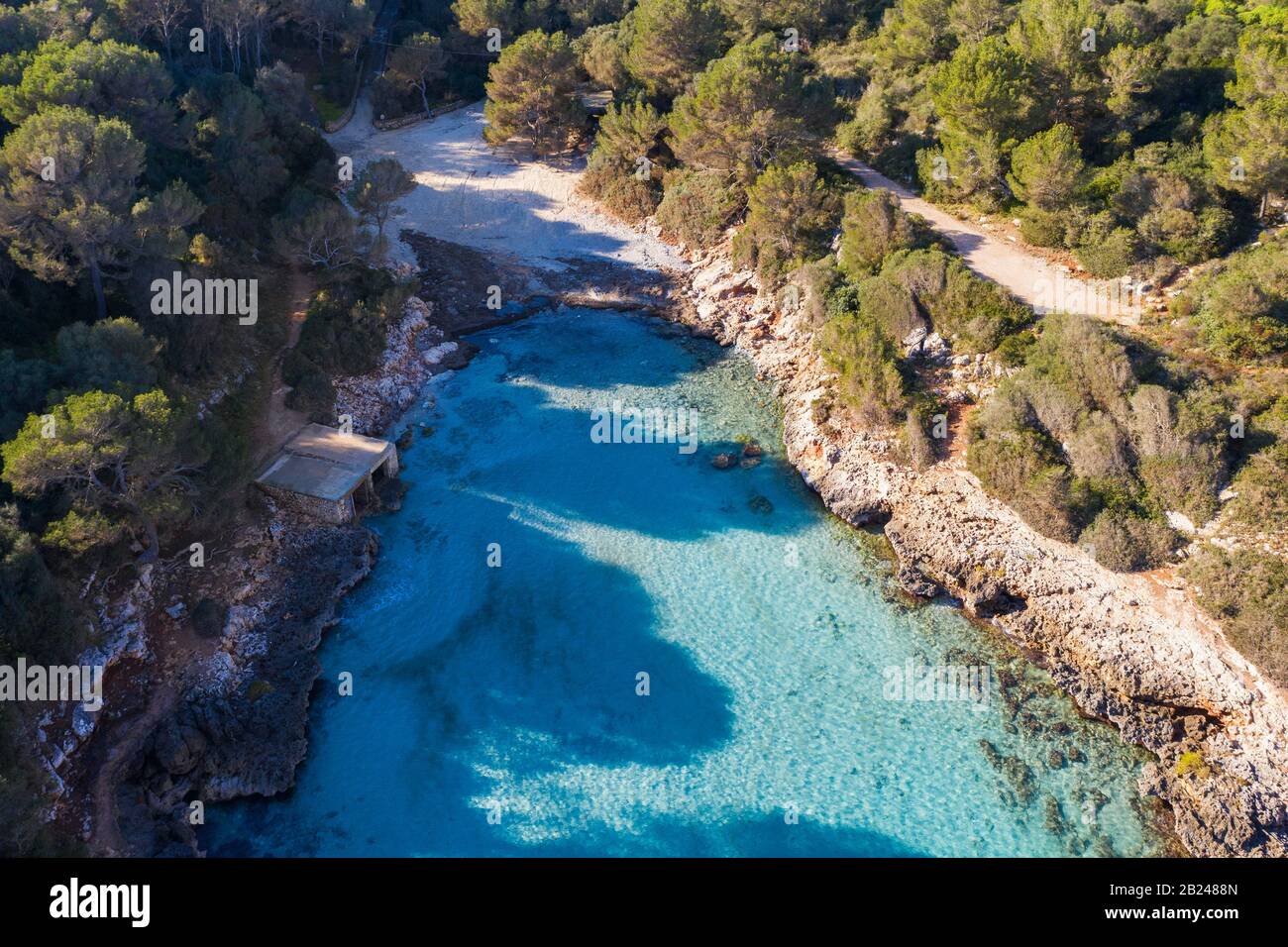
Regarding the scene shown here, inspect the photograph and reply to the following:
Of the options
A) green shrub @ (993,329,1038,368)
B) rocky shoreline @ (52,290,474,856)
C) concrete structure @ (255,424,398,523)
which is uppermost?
green shrub @ (993,329,1038,368)

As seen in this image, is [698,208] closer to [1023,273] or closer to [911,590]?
[1023,273]

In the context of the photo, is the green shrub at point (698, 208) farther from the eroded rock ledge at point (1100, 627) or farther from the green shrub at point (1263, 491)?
the green shrub at point (1263, 491)

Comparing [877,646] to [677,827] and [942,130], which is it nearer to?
[677,827]

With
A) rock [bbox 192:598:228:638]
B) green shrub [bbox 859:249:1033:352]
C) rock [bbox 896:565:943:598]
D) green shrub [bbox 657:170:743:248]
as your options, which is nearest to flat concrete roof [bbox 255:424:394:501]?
rock [bbox 192:598:228:638]

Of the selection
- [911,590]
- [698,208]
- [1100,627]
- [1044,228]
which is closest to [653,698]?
[911,590]

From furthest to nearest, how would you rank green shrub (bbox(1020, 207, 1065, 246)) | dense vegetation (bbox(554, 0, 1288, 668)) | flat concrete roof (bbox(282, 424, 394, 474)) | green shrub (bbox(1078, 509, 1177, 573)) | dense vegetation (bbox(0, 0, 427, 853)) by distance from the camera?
1. green shrub (bbox(1020, 207, 1065, 246))
2. flat concrete roof (bbox(282, 424, 394, 474))
3. dense vegetation (bbox(554, 0, 1288, 668))
4. green shrub (bbox(1078, 509, 1177, 573))
5. dense vegetation (bbox(0, 0, 427, 853))

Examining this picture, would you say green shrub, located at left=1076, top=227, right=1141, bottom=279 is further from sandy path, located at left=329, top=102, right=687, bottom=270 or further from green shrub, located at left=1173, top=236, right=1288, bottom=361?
sandy path, located at left=329, top=102, right=687, bottom=270
